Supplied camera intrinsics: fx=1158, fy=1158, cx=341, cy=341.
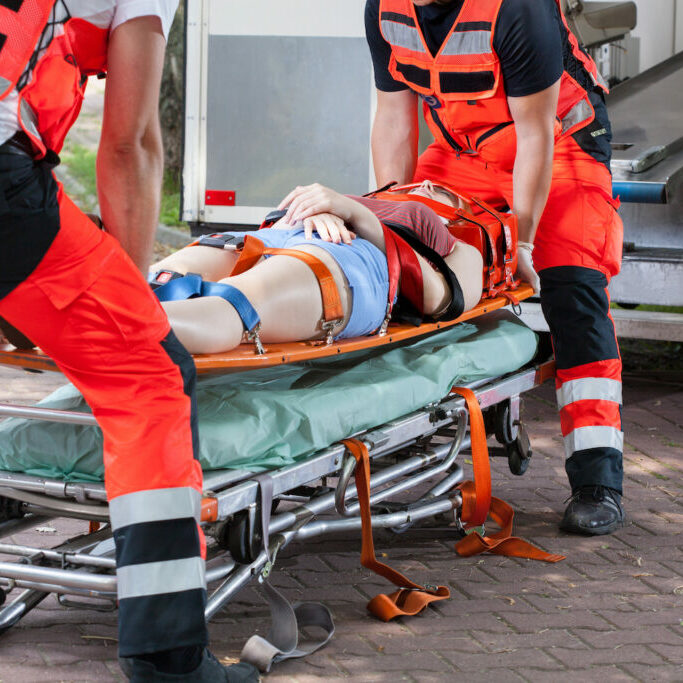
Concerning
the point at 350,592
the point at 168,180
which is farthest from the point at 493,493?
the point at 168,180

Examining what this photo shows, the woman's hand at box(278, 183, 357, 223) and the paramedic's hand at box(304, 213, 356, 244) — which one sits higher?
the woman's hand at box(278, 183, 357, 223)

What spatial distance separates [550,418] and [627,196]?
1240 millimetres

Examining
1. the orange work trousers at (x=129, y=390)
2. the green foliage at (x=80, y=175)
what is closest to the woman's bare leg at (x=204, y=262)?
the orange work trousers at (x=129, y=390)

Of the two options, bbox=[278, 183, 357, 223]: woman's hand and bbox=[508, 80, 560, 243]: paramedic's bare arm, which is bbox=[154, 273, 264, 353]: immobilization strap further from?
bbox=[508, 80, 560, 243]: paramedic's bare arm

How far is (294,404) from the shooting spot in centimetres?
312

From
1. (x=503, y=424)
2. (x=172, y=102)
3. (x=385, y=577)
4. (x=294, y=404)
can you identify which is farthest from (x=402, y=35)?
(x=172, y=102)

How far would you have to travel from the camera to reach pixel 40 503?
9.19ft

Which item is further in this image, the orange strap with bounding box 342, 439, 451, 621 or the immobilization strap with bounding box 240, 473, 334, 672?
the orange strap with bounding box 342, 439, 451, 621

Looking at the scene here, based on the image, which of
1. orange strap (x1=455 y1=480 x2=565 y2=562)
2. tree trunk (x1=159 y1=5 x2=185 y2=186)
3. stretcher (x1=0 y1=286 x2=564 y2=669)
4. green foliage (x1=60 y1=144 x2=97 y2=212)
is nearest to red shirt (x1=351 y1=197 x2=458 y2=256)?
stretcher (x1=0 y1=286 x2=564 y2=669)

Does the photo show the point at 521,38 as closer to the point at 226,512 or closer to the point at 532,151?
the point at 532,151

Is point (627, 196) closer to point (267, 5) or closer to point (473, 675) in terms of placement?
point (267, 5)

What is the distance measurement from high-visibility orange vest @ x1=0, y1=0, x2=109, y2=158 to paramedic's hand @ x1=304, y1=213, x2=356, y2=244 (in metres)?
1.19

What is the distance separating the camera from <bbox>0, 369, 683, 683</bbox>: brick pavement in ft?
9.89

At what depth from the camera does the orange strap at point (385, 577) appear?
10.5 ft
